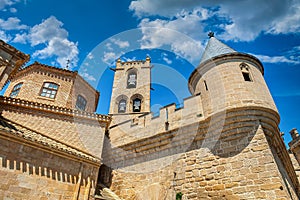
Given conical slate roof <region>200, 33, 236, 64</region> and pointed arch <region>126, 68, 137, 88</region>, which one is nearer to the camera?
conical slate roof <region>200, 33, 236, 64</region>

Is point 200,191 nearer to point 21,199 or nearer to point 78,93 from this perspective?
point 21,199

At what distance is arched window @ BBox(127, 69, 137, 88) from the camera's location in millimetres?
23144

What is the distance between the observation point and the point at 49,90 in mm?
13750

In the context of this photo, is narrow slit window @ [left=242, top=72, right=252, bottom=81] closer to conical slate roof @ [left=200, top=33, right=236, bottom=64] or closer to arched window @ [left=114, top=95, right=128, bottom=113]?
conical slate roof @ [left=200, top=33, right=236, bottom=64]

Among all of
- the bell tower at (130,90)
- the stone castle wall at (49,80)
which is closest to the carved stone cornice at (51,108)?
the stone castle wall at (49,80)

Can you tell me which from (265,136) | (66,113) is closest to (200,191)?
(265,136)

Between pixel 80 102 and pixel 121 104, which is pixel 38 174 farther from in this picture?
pixel 121 104

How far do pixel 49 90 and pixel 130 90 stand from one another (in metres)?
10.1

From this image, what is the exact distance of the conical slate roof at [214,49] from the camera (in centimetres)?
887

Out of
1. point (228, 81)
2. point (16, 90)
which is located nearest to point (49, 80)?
point (16, 90)

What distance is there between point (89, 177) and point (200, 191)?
4.39m

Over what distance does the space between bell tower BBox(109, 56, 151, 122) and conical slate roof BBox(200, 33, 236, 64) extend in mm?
11555

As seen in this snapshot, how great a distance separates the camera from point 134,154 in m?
9.23

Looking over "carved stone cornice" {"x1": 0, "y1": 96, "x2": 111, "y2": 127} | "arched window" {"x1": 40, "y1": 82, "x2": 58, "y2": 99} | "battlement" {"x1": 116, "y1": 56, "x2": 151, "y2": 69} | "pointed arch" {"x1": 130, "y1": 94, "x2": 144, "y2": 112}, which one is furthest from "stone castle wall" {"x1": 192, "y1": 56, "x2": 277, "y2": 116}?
"battlement" {"x1": 116, "y1": 56, "x2": 151, "y2": 69}
